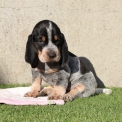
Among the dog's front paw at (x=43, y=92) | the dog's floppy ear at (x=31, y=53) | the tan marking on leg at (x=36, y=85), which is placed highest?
the dog's floppy ear at (x=31, y=53)

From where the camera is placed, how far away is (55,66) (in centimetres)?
512

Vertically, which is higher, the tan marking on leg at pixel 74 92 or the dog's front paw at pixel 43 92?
the tan marking on leg at pixel 74 92

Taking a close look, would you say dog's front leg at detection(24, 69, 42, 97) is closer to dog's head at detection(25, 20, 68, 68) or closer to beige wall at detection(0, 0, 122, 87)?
dog's head at detection(25, 20, 68, 68)

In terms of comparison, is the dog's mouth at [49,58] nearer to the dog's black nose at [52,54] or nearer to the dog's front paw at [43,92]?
the dog's black nose at [52,54]

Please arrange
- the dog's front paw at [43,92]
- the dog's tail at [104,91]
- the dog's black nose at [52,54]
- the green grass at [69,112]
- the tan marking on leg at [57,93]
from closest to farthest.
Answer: the green grass at [69,112] → the dog's black nose at [52,54] → the tan marking on leg at [57,93] → the dog's front paw at [43,92] → the dog's tail at [104,91]

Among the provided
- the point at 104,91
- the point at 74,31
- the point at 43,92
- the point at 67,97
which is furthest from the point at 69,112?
→ the point at 74,31

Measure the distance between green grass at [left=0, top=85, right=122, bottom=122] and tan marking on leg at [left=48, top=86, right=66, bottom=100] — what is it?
0.66ft

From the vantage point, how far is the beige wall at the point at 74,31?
6.24m

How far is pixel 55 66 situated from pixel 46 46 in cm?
46

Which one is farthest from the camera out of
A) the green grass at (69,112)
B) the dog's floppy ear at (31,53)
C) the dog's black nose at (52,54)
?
the dog's floppy ear at (31,53)

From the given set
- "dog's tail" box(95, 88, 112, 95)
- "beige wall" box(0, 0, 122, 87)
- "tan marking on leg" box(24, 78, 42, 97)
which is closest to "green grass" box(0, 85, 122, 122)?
"tan marking on leg" box(24, 78, 42, 97)

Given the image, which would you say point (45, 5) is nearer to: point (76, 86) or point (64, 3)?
point (64, 3)

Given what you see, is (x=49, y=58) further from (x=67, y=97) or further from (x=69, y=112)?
(x=69, y=112)

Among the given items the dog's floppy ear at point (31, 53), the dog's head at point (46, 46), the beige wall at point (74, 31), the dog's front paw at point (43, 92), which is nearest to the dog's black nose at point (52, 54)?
the dog's head at point (46, 46)
